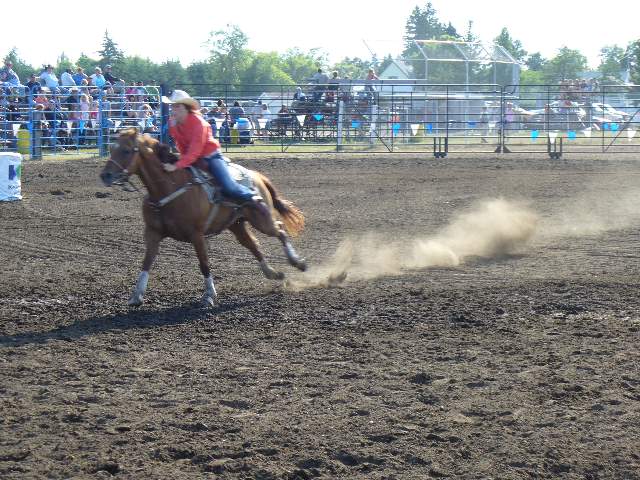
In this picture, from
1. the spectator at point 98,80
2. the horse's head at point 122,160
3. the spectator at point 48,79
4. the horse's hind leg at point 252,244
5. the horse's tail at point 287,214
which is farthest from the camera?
the spectator at point 98,80

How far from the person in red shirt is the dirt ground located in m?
1.20

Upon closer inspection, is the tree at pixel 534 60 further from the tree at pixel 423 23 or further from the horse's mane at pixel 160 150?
the horse's mane at pixel 160 150

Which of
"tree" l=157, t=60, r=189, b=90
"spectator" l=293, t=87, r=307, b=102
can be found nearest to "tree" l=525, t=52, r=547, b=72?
"tree" l=157, t=60, r=189, b=90

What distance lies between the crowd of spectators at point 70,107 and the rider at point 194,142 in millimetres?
16419

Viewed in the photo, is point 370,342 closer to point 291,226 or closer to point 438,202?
point 291,226

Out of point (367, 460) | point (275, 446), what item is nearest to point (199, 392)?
point (275, 446)

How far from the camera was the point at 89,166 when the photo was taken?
76.7ft

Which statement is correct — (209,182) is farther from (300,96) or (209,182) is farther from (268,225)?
(300,96)

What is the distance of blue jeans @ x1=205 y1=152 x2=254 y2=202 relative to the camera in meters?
9.00

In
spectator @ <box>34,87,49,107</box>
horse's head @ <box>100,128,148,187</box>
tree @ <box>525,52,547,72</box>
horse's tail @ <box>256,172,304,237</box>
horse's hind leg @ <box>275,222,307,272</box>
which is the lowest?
horse's hind leg @ <box>275,222,307,272</box>

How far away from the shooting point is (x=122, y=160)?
27.4ft

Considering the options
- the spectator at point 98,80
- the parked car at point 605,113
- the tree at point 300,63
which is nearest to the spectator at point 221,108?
the spectator at point 98,80

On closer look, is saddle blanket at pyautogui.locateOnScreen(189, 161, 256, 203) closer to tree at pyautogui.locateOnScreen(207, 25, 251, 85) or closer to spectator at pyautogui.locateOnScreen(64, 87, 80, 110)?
spectator at pyautogui.locateOnScreen(64, 87, 80, 110)

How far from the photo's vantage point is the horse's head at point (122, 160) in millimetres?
8312
